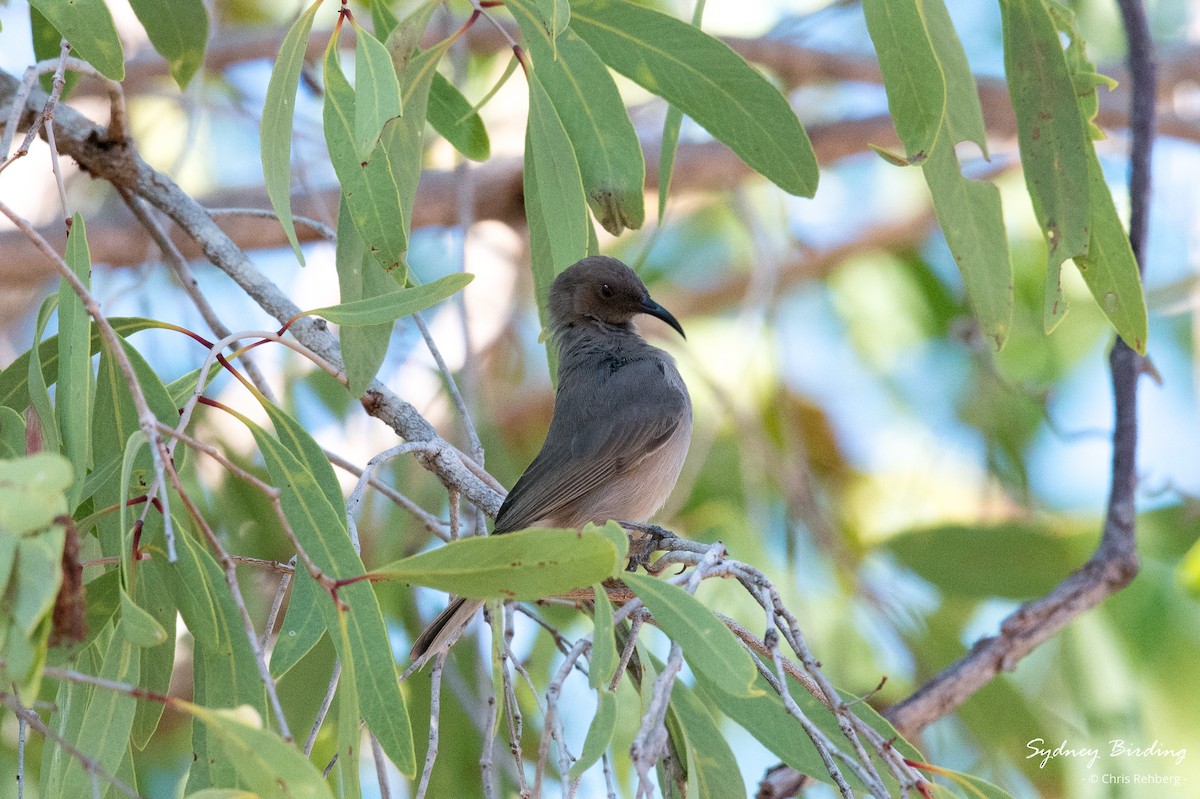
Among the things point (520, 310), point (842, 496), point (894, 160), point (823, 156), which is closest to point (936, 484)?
point (842, 496)

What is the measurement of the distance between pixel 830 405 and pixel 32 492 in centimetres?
683

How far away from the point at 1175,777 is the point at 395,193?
4150mm

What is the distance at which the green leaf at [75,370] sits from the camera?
235cm

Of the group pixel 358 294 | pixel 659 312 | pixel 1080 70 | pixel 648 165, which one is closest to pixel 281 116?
pixel 358 294

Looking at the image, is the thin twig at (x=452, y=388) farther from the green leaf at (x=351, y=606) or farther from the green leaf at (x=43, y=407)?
the green leaf at (x=43, y=407)

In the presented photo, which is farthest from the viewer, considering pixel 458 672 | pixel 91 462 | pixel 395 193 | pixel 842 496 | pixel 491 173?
pixel 842 496

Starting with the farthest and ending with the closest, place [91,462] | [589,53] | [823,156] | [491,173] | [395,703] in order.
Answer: [823,156] → [491,173] → [589,53] → [91,462] → [395,703]

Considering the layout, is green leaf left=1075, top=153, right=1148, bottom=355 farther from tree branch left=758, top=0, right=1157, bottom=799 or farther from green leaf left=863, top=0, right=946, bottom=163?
tree branch left=758, top=0, right=1157, bottom=799

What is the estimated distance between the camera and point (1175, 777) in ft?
16.2

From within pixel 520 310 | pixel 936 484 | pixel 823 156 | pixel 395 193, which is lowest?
pixel 395 193

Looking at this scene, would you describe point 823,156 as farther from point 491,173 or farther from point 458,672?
point 458,672

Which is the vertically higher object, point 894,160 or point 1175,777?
point 894,160

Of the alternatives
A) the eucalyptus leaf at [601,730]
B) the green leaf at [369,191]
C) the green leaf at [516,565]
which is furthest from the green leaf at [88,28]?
the eucalyptus leaf at [601,730]

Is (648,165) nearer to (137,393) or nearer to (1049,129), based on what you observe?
(1049,129)
